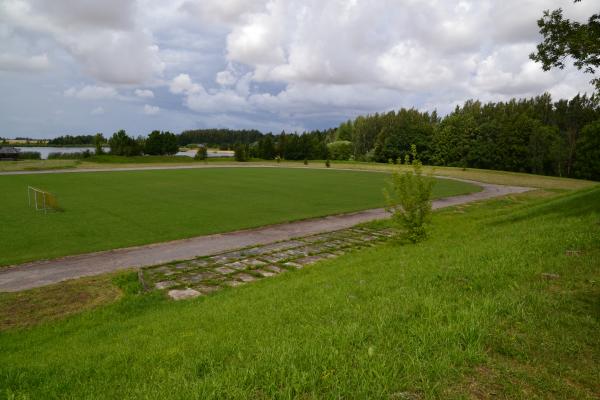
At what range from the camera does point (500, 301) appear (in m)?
5.48

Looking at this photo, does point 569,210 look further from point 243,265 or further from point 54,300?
point 54,300

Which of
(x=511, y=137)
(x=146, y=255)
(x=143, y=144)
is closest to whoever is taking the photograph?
(x=146, y=255)

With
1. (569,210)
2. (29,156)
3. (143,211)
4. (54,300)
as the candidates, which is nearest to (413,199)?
(569,210)

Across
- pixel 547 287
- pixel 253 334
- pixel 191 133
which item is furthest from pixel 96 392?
pixel 191 133

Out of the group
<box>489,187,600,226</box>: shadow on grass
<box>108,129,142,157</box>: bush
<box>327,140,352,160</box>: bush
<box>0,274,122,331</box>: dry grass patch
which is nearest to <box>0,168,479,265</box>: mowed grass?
<box>0,274,122,331</box>: dry grass patch

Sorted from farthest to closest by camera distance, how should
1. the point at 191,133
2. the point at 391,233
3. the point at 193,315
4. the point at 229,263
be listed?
the point at 191,133
the point at 391,233
the point at 229,263
the point at 193,315

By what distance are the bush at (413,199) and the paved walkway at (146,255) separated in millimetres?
5369

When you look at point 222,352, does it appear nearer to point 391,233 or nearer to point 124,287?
point 124,287

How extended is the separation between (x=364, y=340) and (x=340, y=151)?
11108 centimetres

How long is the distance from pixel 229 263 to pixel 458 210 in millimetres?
17619

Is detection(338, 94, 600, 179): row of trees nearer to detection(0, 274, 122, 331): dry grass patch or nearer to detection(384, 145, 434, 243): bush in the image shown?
detection(384, 145, 434, 243): bush

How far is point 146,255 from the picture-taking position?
1467cm

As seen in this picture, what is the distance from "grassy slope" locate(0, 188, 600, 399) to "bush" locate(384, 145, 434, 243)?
4.87m

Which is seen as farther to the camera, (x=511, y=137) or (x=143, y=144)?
(x=143, y=144)
